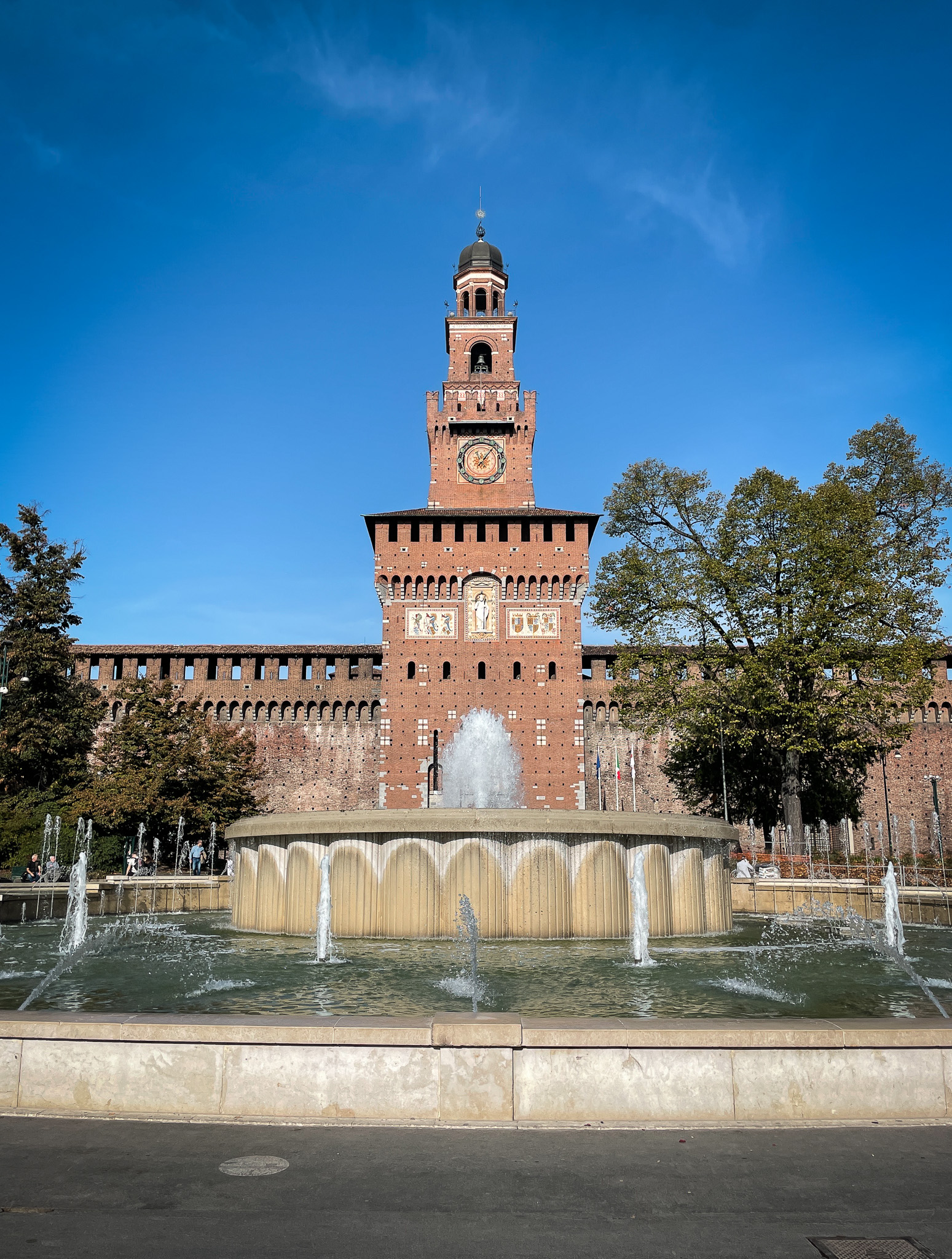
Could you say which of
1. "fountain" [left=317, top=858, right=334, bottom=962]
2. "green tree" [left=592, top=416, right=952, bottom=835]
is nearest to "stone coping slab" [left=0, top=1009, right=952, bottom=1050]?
"fountain" [left=317, top=858, right=334, bottom=962]

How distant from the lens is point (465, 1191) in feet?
13.3

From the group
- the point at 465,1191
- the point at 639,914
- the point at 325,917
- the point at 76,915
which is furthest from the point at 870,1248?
the point at 76,915

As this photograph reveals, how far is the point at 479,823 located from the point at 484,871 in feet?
1.94

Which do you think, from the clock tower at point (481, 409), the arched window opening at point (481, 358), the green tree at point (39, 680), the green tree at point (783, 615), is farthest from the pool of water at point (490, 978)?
the arched window opening at point (481, 358)

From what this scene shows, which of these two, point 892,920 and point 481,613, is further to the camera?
point 481,613

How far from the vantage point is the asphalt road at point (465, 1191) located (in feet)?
11.8

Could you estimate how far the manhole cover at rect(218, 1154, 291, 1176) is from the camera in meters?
4.22

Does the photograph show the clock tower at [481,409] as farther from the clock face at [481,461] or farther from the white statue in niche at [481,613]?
the white statue in niche at [481,613]

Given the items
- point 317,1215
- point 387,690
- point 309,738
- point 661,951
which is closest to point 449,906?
point 661,951

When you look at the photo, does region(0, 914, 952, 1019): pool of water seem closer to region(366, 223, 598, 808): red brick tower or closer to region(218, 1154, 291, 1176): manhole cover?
region(218, 1154, 291, 1176): manhole cover

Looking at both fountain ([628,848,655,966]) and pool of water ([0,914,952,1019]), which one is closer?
pool of water ([0,914,952,1019])

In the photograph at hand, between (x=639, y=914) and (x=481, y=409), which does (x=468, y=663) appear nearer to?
(x=481, y=409)

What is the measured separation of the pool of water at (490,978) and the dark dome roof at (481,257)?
4074cm

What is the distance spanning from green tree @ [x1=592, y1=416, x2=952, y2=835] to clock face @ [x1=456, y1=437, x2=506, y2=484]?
12440mm
